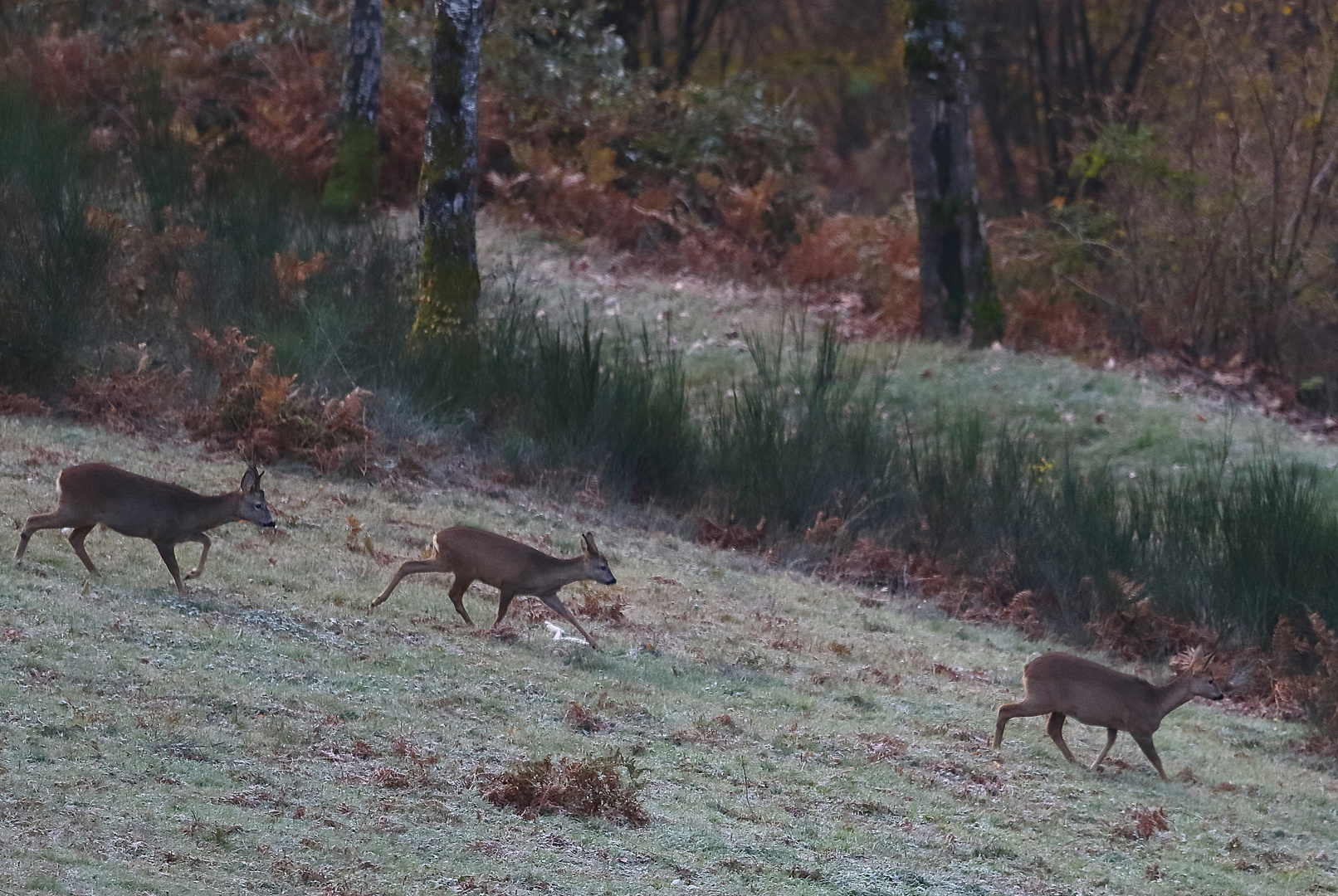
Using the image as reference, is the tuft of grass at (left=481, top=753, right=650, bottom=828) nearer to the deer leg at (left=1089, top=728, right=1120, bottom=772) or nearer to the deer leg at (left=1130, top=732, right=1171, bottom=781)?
the deer leg at (left=1089, top=728, right=1120, bottom=772)

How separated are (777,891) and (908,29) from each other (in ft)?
52.7

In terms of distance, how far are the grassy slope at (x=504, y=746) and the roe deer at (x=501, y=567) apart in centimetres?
23

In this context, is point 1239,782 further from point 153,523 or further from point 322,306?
point 322,306

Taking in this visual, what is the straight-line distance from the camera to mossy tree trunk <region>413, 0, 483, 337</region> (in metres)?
14.5

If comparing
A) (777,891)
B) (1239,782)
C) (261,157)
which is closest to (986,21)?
(261,157)

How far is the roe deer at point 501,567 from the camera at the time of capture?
8.62 metres

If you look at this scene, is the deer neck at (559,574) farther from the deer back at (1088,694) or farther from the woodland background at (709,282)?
the woodland background at (709,282)

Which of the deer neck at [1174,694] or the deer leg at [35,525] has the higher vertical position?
the deer leg at [35,525]

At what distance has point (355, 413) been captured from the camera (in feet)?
40.1

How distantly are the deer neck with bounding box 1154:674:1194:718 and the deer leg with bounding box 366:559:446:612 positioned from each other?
4055 mm

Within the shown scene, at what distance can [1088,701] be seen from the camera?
8.63 meters

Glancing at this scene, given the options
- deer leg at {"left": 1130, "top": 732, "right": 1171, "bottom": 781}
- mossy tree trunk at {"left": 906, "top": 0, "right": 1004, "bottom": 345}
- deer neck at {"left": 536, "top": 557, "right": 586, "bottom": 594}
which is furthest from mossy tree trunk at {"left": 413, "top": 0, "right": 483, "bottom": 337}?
deer leg at {"left": 1130, "top": 732, "right": 1171, "bottom": 781}

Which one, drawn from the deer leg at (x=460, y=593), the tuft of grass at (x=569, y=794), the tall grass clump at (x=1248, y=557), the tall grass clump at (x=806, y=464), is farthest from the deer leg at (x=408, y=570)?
the tall grass clump at (x=1248, y=557)

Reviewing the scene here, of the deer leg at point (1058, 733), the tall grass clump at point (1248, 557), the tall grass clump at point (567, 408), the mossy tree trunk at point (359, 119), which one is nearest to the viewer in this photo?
the deer leg at point (1058, 733)
